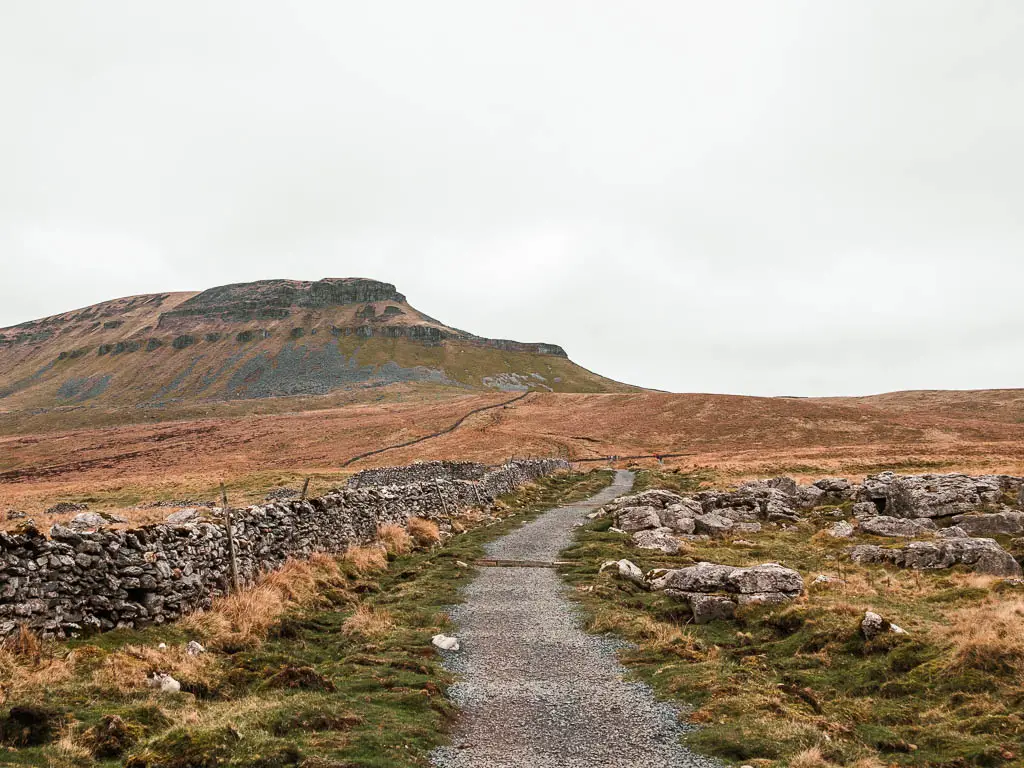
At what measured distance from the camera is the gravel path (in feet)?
27.6

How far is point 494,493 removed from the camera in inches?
1670

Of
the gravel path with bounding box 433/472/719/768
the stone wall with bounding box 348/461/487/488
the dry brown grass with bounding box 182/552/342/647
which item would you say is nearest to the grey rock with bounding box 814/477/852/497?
the gravel path with bounding box 433/472/719/768

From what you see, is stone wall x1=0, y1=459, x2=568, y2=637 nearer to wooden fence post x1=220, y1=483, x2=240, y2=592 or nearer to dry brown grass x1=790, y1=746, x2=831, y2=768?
wooden fence post x1=220, y1=483, x2=240, y2=592

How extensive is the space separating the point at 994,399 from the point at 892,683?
174 meters

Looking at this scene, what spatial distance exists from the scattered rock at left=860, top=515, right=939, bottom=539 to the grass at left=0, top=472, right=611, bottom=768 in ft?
58.7

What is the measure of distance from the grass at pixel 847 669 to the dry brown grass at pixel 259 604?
24.8 feet

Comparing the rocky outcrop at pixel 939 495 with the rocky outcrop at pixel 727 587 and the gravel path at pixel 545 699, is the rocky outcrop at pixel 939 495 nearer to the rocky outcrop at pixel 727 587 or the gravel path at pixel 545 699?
the rocky outcrop at pixel 727 587

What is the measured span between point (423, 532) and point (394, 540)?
2645 millimetres

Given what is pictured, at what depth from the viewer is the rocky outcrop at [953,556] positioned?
16703mm

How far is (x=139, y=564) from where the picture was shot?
1258 centimetres

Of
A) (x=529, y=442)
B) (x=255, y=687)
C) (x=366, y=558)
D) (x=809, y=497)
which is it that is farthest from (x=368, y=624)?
(x=529, y=442)

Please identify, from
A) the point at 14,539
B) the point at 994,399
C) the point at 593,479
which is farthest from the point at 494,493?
the point at 994,399

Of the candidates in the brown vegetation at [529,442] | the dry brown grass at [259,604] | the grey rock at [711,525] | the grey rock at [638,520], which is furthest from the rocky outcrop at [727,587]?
the brown vegetation at [529,442]

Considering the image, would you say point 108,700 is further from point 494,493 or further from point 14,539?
point 494,493
